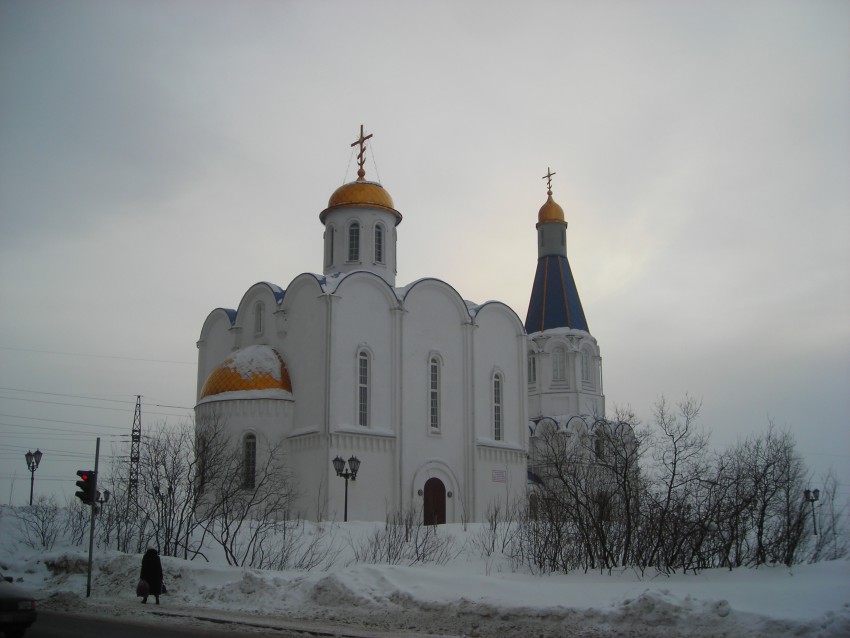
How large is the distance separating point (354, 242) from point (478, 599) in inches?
762

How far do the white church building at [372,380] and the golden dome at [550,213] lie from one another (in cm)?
927

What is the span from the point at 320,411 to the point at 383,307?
3784mm

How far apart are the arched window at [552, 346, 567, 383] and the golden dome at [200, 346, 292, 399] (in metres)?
13.2

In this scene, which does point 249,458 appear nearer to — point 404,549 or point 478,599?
point 404,549

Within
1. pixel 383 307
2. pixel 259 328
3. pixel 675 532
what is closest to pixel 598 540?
pixel 675 532

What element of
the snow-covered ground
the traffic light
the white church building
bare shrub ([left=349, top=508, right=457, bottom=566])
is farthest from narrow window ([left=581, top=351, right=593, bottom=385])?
the traffic light

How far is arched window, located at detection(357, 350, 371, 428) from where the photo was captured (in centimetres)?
A: 2452

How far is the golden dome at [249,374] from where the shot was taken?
24562mm

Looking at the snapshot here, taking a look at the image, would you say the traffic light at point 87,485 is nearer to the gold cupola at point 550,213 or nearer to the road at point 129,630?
the road at point 129,630

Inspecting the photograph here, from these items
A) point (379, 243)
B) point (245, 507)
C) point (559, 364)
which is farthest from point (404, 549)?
point (559, 364)

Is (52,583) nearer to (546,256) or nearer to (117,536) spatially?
(117,536)

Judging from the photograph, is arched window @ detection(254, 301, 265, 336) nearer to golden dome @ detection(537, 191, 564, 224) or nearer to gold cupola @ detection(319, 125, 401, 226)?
gold cupola @ detection(319, 125, 401, 226)

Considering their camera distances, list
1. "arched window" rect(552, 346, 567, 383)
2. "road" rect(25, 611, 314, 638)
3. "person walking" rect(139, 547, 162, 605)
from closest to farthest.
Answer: "road" rect(25, 611, 314, 638) → "person walking" rect(139, 547, 162, 605) → "arched window" rect(552, 346, 567, 383)

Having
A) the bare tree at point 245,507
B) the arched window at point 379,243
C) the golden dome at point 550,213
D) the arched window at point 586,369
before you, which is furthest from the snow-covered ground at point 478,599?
the golden dome at point 550,213
